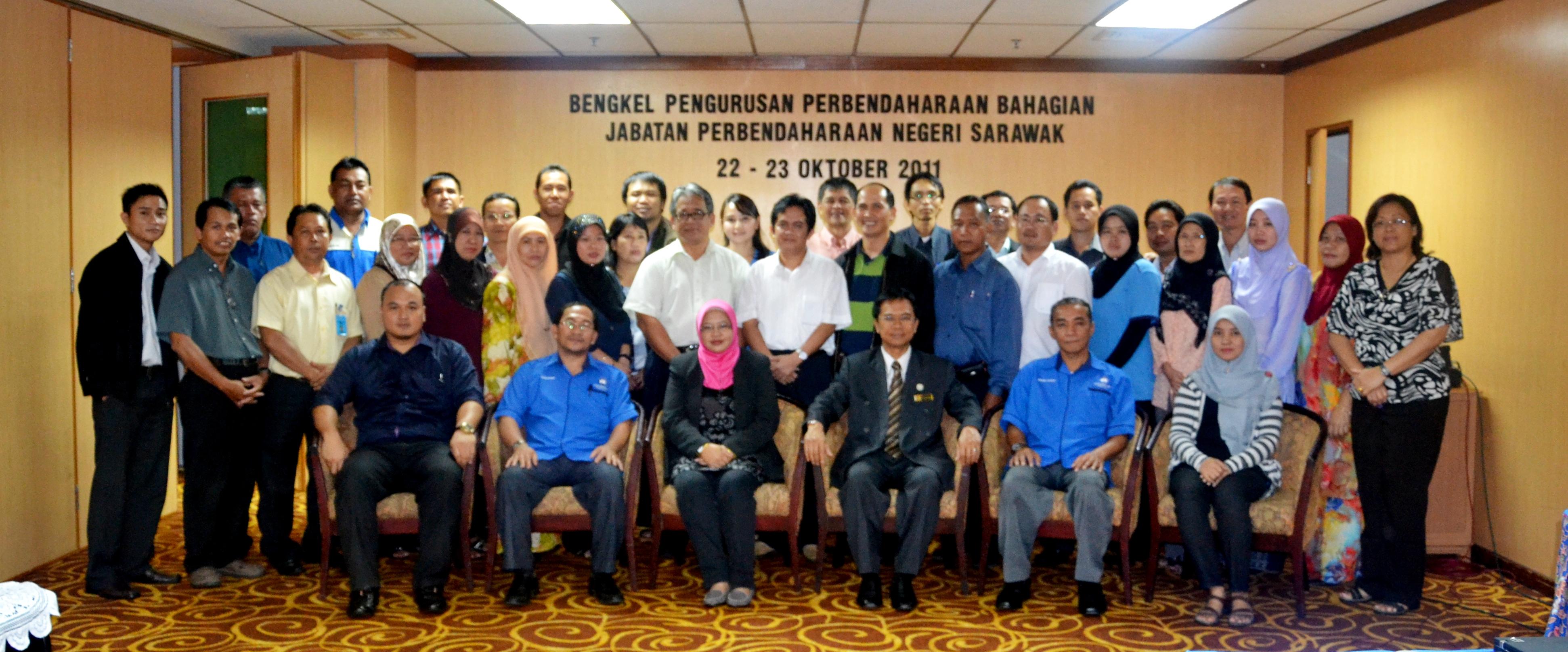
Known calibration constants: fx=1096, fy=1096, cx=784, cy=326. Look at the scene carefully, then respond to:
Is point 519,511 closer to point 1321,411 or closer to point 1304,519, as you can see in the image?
point 1304,519

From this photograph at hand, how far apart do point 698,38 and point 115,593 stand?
437 centimetres

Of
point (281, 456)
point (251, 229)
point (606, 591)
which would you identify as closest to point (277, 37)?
point (251, 229)

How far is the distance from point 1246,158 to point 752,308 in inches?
180

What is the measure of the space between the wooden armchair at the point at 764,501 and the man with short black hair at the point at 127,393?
1.97 meters

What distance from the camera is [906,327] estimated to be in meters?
4.31

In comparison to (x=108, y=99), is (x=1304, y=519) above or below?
below

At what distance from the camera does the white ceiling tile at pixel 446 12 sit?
19.1ft

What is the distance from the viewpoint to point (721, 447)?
4.23 m

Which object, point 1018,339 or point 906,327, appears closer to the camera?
point 906,327

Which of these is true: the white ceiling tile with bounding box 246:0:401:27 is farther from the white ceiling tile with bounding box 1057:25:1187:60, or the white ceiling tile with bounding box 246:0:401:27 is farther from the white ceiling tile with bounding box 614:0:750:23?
the white ceiling tile with bounding box 1057:25:1187:60

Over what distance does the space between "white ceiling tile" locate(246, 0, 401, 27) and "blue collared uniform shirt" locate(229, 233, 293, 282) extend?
4.86ft

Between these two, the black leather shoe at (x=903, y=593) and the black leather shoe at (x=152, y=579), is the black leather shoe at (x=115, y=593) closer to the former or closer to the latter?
the black leather shoe at (x=152, y=579)

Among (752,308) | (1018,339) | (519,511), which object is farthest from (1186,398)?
(519,511)

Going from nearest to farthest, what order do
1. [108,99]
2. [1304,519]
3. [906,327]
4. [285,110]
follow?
[1304,519]
[906,327]
[108,99]
[285,110]
